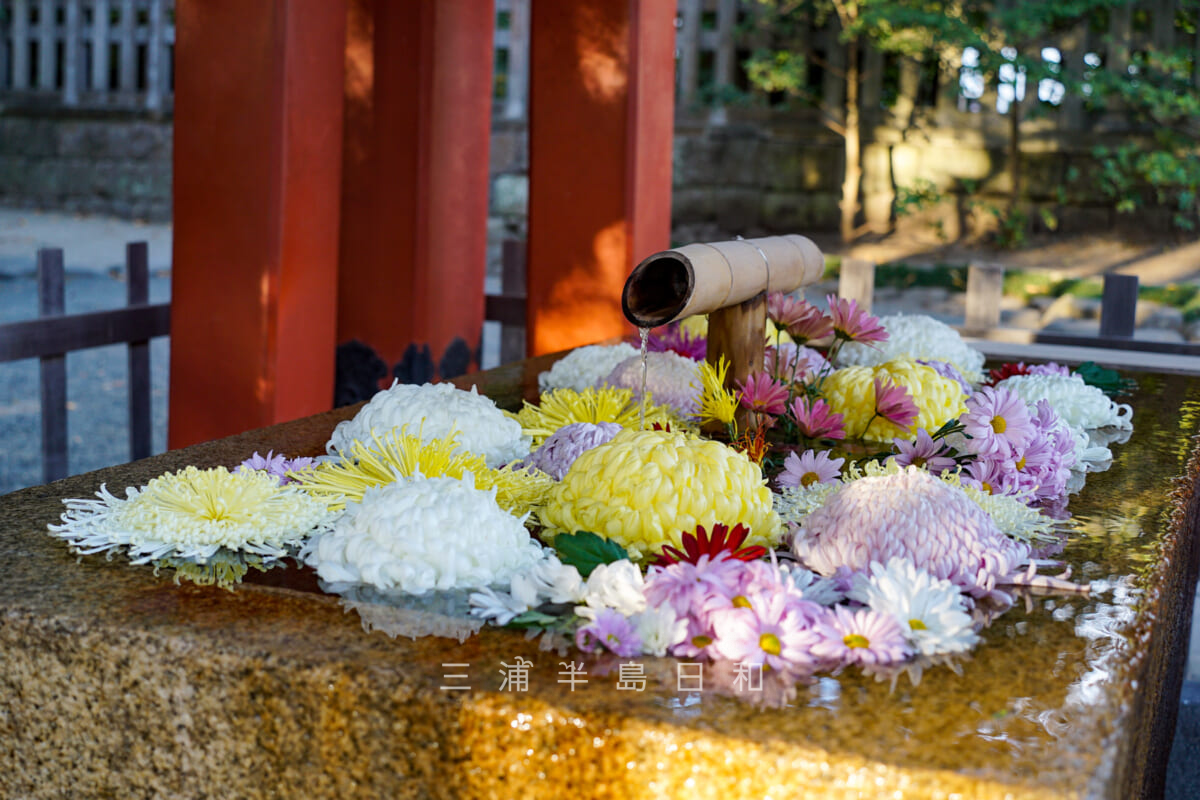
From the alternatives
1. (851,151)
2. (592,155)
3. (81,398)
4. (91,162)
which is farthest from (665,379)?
(91,162)

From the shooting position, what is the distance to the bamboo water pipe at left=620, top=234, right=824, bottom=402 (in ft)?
4.84

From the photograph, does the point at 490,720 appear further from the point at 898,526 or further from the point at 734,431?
the point at 734,431

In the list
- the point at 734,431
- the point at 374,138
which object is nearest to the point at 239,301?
the point at 374,138

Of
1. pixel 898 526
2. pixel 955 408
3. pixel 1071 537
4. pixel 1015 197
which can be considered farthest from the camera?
pixel 1015 197

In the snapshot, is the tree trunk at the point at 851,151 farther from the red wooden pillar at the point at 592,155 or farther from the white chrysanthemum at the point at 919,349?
the white chrysanthemum at the point at 919,349

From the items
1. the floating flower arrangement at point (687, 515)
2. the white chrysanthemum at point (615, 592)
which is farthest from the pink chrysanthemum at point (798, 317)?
the white chrysanthemum at point (615, 592)

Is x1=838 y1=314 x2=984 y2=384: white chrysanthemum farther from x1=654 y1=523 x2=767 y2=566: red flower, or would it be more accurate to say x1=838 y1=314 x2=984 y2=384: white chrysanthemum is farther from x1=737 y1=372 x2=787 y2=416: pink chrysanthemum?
x1=654 y1=523 x2=767 y2=566: red flower

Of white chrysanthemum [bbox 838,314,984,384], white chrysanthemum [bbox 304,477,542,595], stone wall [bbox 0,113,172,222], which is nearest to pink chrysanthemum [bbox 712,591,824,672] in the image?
white chrysanthemum [bbox 304,477,542,595]

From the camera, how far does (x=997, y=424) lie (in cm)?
157

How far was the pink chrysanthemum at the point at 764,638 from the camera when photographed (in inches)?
39.0

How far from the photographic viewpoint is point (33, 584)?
1.14 m

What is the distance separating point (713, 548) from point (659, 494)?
13cm

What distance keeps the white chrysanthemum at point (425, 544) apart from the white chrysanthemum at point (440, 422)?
1.10 feet

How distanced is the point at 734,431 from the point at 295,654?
2.64 feet
